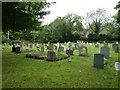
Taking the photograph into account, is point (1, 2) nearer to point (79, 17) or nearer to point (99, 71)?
point (99, 71)

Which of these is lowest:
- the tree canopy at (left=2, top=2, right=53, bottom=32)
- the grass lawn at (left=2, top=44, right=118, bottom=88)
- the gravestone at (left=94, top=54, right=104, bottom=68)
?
the grass lawn at (left=2, top=44, right=118, bottom=88)

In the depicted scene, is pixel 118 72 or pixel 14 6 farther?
pixel 14 6

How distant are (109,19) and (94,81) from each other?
200 feet

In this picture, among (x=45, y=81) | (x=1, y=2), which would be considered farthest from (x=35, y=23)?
(x=45, y=81)

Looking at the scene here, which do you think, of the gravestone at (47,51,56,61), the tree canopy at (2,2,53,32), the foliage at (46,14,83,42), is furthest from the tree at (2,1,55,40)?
the foliage at (46,14,83,42)

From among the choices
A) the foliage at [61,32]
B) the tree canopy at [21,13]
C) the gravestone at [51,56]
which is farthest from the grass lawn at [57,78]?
the foliage at [61,32]

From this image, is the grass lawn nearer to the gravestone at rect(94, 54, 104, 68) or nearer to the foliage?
the gravestone at rect(94, 54, 104, 68)

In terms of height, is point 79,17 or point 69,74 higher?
point 79,17

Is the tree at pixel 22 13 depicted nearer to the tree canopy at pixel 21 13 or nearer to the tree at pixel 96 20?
the tree canopy at pixel 21 13

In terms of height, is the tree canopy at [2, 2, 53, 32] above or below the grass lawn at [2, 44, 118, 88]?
above

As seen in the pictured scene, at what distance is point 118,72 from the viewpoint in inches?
440

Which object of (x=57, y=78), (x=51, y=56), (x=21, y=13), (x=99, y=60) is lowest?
(x=57, y=78)

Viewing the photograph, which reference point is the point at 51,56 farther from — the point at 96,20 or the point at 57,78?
the point at 96,20

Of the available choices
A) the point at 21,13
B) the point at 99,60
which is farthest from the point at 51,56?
the point at 21,13
